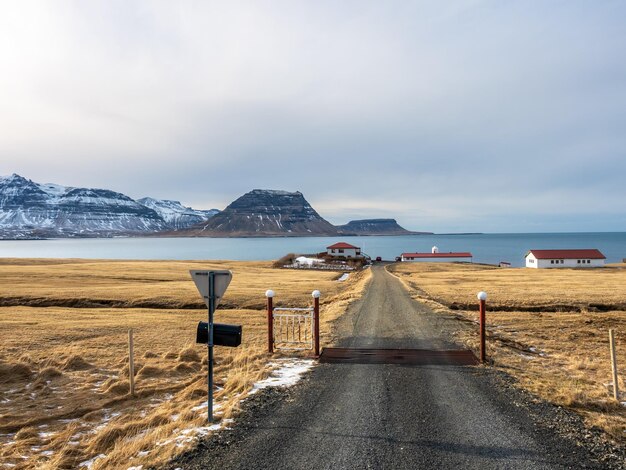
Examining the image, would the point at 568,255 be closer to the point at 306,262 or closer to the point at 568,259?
the point at 568,259

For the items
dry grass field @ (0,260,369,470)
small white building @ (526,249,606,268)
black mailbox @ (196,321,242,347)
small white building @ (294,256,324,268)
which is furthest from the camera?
small white building @ (526,249,606,268)

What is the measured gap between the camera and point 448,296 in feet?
113

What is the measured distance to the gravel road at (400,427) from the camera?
668 cm

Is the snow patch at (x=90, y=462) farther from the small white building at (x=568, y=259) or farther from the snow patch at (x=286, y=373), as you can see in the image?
the small white building at (x=568, y=259)

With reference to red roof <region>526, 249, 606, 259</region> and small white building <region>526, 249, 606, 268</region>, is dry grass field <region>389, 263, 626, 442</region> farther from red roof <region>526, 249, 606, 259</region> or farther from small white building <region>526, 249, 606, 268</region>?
red roof <region>526, 249, 606, 259</region>

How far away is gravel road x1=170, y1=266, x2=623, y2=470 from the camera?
6.68m

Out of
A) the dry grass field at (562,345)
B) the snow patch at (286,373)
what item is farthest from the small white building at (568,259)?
the snow patch at (286,373)

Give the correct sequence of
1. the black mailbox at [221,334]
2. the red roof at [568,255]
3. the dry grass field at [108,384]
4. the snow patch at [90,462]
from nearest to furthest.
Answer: the snow patch at [90,462]
the dry grass field at [108,384]
the black mailbox at [221,334]
the red roof at [568,255]

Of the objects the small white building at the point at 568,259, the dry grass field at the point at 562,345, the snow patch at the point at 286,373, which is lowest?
the dry grass field at the point at 562,345

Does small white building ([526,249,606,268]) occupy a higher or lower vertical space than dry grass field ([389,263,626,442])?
higher

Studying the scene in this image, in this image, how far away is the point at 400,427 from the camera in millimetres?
7926

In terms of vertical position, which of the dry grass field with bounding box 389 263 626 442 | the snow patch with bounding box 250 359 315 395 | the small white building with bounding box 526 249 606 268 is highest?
the small white building with bounding box 526 249 606 268

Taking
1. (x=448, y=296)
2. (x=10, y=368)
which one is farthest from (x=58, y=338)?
(x=448, y=296)

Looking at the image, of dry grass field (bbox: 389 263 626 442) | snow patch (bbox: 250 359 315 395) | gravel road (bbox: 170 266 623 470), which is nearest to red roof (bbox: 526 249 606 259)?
dry grass field (bbox: 389 263 626 442)
